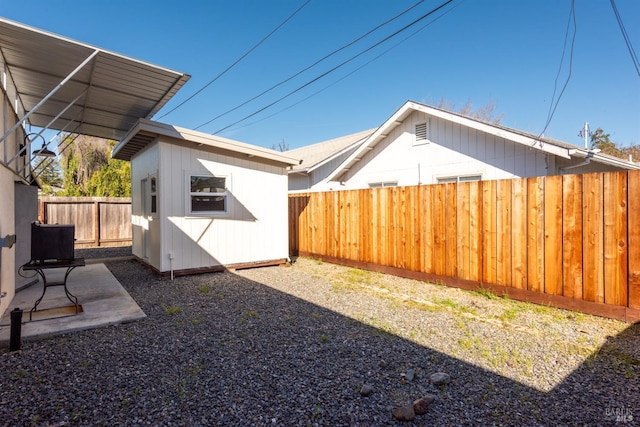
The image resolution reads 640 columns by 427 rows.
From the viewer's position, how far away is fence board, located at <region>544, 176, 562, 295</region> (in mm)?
4645

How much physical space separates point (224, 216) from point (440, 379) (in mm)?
5936

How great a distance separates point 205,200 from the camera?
291 inches

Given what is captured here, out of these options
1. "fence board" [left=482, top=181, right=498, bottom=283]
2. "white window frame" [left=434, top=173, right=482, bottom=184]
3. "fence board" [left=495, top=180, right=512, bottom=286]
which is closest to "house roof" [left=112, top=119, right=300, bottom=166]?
"white window frame" [left=434, top=173, right=482, bottom=184]

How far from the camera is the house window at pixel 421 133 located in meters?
9.34

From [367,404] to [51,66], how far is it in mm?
5994

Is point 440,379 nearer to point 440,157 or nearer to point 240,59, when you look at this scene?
point 440,157

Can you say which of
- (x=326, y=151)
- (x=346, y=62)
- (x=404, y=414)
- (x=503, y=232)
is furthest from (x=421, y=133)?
(x=404, y=414)

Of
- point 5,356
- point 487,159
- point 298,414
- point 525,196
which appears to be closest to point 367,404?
point 298,414

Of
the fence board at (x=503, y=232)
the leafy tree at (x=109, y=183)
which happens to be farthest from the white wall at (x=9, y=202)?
the leafy tree at (x=109, y=183)

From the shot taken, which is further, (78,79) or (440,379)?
(78,79)

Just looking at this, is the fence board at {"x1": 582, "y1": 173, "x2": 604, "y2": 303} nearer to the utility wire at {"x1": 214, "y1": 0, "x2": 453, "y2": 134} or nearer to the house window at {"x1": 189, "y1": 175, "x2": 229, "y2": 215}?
the utility wire at {"x1": 214, "y1": 0, "x2": 453, "y2": 134}

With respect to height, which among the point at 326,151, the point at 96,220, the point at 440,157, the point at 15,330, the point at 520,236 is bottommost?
the point at 15,330

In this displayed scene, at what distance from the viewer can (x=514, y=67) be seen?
1317 centimetres

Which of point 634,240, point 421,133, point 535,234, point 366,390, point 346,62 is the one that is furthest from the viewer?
point 346,62
